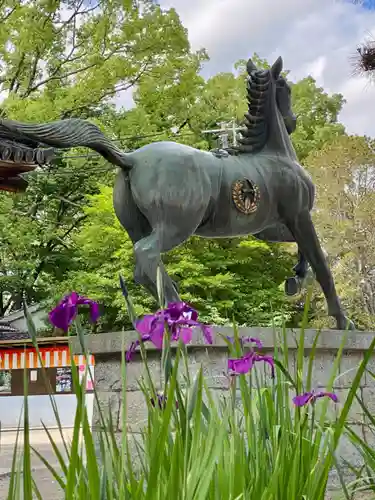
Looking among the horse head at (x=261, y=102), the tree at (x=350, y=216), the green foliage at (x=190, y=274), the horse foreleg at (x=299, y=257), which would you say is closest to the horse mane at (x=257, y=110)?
the horse head at (x=261, y=102)

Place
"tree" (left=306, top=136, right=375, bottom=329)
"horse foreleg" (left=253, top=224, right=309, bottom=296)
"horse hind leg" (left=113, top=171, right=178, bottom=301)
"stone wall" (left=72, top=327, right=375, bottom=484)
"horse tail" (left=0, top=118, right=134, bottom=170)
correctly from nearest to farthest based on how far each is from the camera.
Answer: "horse tail" (left=0, top=118, right=134, bottom=170) < "stone wall" (left=72, top=327, right=375, bottom=484) < "horse hind leg" (left=113, top=171, right=178, bottom=301) < "horse foreleg" (left=253, top=224, right=309, bottom=296) < "tree" (left=306, top=136, right=375, bottom=329)

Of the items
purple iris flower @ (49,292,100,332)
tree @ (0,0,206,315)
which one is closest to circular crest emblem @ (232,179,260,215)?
purple iris flower @ (49,292,100,332)

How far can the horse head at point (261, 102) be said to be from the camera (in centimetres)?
487

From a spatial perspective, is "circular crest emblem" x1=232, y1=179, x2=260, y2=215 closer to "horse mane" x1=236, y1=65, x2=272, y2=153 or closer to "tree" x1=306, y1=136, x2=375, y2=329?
"horse mane" x1=236, y1=65, x2=272, y2=153

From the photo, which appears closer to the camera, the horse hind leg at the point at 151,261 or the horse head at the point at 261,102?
the horse hind leg at the point at 151,261

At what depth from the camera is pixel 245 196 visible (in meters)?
4.54

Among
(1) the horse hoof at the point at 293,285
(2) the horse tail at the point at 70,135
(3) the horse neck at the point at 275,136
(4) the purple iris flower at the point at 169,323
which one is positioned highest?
(3) the horse neck at the point at 275,136

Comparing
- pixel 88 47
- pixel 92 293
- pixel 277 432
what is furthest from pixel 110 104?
pixel 277 432

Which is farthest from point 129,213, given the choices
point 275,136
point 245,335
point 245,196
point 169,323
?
point 169,323

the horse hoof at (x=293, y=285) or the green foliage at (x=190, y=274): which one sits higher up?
the green foliage at (x=190, y=274)

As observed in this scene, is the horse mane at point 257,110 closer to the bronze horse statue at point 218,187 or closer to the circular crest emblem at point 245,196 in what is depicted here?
the bronze horse statue at point 218,187

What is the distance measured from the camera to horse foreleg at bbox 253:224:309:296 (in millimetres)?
4977

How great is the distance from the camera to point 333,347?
14.9 feet

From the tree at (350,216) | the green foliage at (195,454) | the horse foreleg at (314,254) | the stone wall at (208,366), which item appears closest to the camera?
the green foliage at (195,454)
